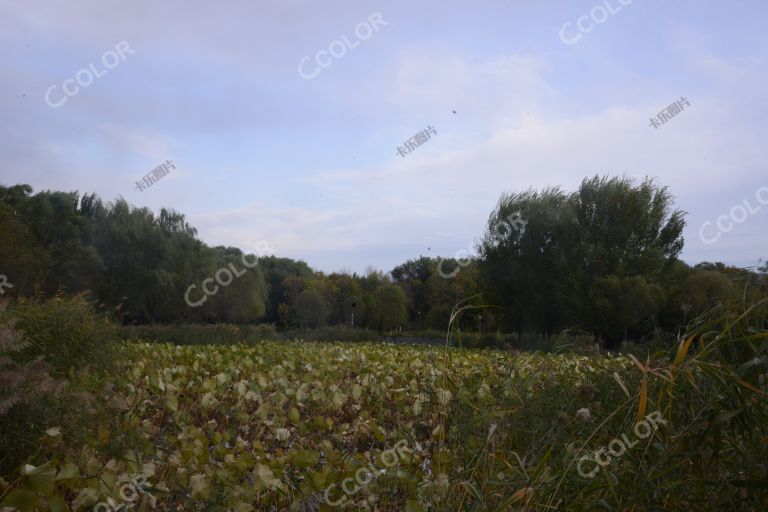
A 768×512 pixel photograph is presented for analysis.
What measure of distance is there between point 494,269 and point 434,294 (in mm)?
14408

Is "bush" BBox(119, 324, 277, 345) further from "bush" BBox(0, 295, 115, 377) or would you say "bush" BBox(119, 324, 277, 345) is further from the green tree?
the green tree

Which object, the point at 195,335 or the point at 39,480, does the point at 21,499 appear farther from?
the point at 195,335

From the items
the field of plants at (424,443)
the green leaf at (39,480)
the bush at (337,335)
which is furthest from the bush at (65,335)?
the bush at (337,335)

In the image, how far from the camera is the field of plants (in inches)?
96.5

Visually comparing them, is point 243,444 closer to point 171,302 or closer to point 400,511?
point 400,511

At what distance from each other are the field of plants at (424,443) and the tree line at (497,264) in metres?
17.9

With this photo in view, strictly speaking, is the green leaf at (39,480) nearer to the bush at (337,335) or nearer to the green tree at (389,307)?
the bush at (337,335)

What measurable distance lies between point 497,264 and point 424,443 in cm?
2587

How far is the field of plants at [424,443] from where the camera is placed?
2.45m

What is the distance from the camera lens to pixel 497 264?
30219 mm

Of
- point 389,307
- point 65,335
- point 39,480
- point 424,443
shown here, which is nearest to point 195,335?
point 65,335

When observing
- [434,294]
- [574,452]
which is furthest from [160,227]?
[574,452]

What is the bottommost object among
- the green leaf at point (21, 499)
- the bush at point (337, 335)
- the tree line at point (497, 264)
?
the bush at point (337, 335)

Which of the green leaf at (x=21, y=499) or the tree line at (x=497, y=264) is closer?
the green leaf at (x=21, y=499)
